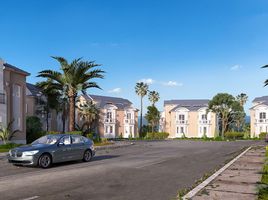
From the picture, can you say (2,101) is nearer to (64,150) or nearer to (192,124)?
(64,150)

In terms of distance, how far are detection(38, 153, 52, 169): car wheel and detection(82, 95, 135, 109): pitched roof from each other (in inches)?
2574

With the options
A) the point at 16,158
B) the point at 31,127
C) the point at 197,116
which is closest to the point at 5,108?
the point at 31,127

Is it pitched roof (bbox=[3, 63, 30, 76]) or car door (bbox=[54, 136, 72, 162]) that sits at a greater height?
pitched roof (bbox=[3, 63, 30, 76])

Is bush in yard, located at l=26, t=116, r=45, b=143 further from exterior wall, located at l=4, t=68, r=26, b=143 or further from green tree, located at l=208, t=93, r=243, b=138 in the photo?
green tree, located at l=208, t=93, r=243, b=138

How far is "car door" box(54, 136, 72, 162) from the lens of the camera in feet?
49.0

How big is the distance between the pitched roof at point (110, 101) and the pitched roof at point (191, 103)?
39.0 feet

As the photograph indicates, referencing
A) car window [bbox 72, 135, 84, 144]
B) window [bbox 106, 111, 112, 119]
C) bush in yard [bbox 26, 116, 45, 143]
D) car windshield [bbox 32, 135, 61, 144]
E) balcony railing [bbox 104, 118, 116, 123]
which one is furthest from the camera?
window [bbox 106, 111, 112, 119]

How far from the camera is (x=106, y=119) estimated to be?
81125 millimetres

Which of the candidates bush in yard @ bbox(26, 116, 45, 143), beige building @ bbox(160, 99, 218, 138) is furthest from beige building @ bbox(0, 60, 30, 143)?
beige building @ bbox(160, 99, 218, 138)

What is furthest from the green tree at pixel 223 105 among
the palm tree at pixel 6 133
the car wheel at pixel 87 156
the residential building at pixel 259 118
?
the car wheel at pixel 87 156

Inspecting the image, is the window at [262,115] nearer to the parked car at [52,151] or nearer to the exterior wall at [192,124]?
the exterior wall at [192,124]

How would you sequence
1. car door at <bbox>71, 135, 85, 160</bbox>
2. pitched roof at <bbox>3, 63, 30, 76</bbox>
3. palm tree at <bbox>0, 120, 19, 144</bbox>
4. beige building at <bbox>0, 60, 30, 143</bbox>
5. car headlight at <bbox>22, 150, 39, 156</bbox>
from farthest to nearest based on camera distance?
pitched roof at <bbox>3, 63, 30, 76</bbox> → beige building at <bbox>0, 60, 30, 143</bbox> → palm tree at <bbox>0, 120, 19, 144</bbox> → car door at <bbox>71, 135, 85, 160</bbox> → car headlight at <bbox>22, 150, 39, 156</bbox>

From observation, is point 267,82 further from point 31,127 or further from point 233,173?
point 31,127

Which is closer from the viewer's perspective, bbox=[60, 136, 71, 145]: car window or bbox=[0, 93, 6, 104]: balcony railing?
bbox=[60, 136, 71, 145]: car window
